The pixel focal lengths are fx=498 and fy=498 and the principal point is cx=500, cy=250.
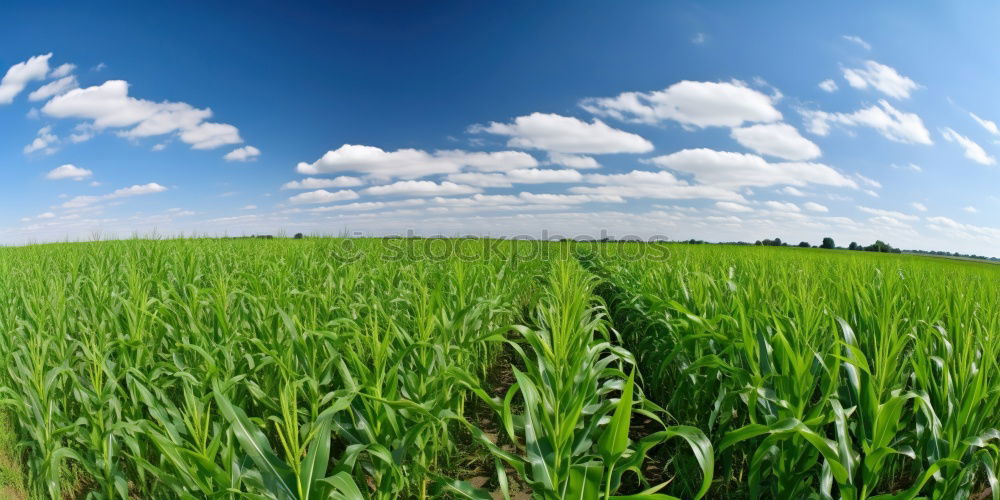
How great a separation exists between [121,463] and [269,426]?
87 centimetres

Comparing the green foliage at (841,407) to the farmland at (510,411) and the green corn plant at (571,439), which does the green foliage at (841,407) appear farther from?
the green corn plant at (571,439)

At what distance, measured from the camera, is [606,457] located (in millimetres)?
1907

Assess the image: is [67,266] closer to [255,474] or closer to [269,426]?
[269,426]

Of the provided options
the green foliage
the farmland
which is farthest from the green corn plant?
the green foliage

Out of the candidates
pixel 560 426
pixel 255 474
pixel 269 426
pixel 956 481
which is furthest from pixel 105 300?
pixel 956 481

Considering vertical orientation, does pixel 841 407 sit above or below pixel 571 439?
above

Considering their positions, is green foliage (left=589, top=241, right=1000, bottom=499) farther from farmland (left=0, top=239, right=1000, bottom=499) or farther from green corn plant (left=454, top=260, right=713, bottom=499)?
green corn plant (left=454, top=260, right=713, bottom=499)

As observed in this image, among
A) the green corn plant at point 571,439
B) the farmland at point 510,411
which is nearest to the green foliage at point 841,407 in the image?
the farmland at point 510,411
